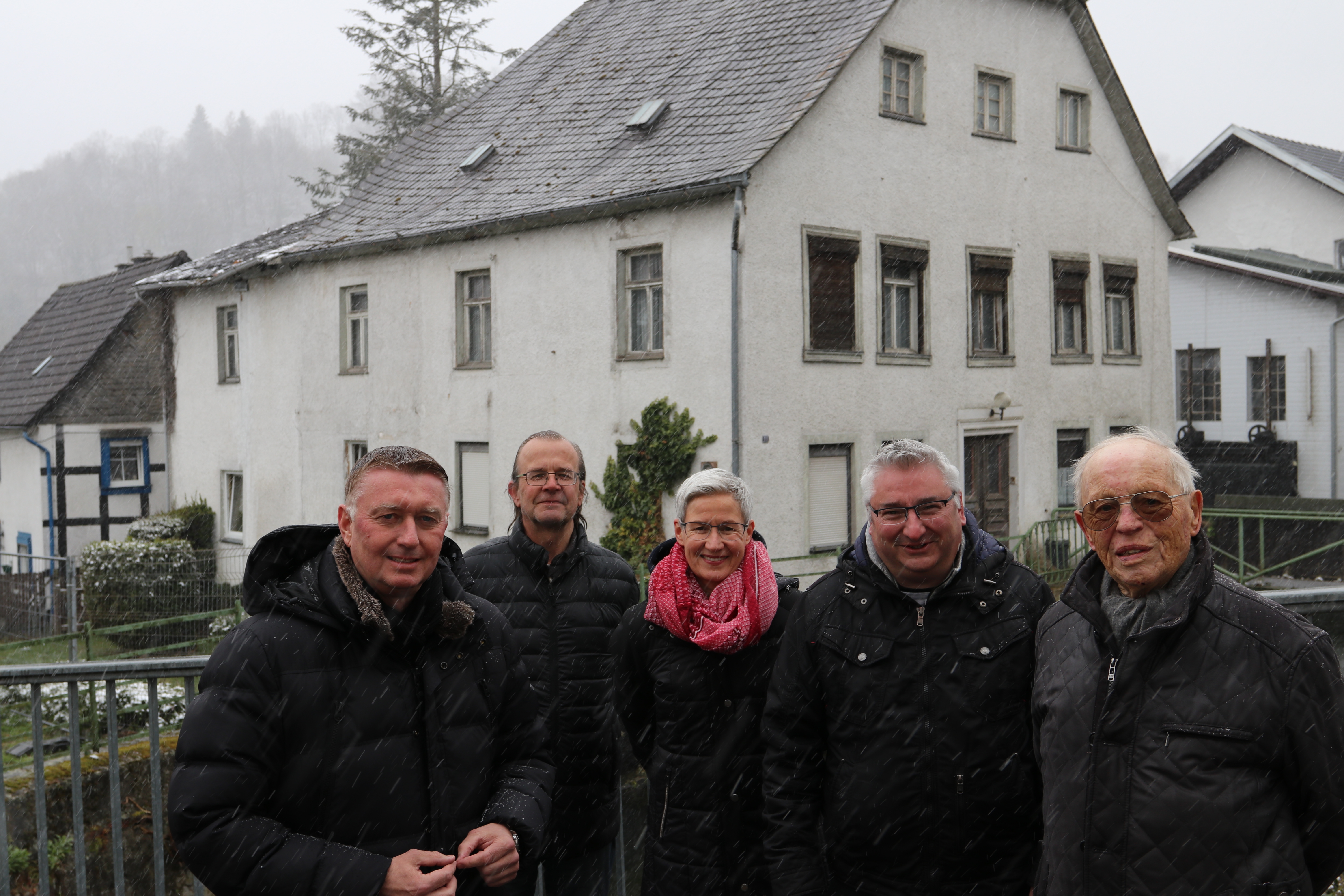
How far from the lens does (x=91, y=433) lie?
957 inches

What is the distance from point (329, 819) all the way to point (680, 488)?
1.39m

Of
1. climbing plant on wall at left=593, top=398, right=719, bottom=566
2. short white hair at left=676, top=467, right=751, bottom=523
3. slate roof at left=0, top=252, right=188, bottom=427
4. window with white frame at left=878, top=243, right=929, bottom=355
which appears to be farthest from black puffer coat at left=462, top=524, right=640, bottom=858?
slate roof at left=0, top=252, right=188, bottom=427

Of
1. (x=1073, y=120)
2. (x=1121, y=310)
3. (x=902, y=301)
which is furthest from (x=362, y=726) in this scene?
(x=1121, y=310)

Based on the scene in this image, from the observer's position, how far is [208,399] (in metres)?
24.2

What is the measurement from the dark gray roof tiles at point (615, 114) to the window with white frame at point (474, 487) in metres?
3.46

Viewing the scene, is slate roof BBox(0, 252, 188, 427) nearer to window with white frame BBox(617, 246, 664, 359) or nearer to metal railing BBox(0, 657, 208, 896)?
window with white frame BBox(617, 246, 664, 359)

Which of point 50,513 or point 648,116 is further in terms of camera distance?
point 50,513

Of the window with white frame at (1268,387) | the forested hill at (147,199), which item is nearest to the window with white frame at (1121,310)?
the window with white frame at (1268,387)

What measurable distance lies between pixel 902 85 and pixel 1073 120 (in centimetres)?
447

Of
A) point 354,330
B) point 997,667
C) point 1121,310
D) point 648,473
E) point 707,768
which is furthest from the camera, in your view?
point 1121,310

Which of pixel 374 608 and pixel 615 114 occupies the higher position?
pixel 615 114

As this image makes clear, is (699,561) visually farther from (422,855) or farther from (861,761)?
(422,855)

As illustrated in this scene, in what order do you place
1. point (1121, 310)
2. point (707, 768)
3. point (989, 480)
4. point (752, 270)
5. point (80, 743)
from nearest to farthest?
1. point (707, 768)
2. point (80, 743)
3. point (752, 270)
4. point (989, 480)
5. point (1121, 310)

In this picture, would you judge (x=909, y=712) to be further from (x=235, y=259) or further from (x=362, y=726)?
(x=235, y=259)
